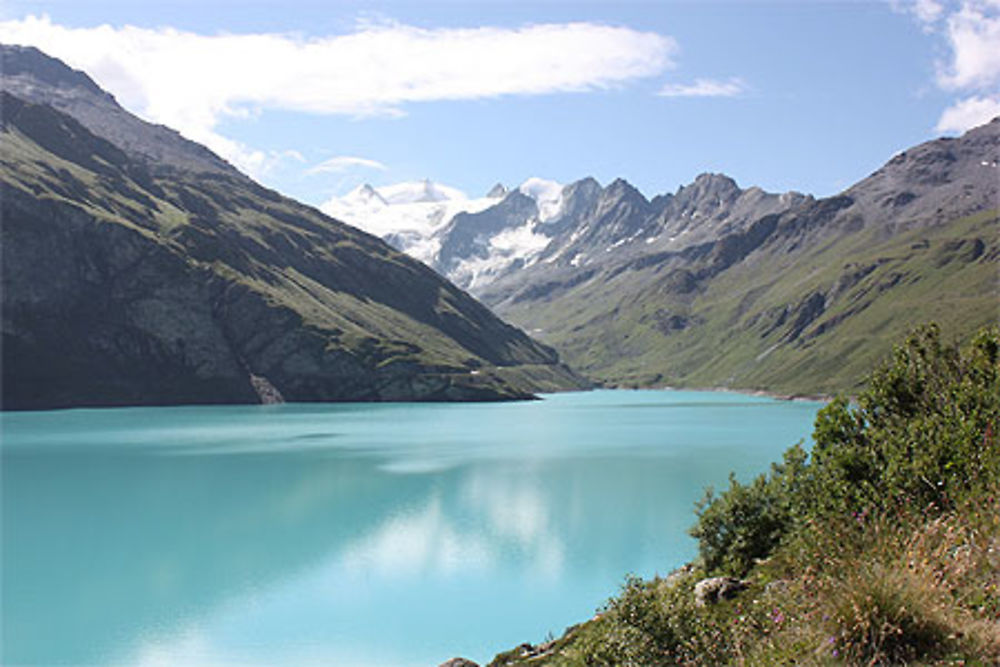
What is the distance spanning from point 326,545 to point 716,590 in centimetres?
5321

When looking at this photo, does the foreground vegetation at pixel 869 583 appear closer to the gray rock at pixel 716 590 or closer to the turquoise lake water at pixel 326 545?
the gray rock at pixel 716 590

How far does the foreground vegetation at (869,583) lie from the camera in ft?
40.2

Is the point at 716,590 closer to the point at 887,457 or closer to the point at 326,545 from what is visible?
the point at 887,457

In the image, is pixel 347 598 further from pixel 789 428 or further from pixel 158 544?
pixel 789 428

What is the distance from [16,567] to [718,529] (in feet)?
180

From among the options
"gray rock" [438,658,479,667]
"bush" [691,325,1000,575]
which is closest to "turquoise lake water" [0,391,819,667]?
"gray rock" [438,658,479,667]

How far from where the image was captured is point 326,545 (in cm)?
7250

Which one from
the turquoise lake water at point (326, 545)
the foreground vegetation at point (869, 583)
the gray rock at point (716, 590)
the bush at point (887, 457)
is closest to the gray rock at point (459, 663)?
the foreground vegetation at point (869, 583)

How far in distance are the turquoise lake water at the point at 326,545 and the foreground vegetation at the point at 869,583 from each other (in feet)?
60.5

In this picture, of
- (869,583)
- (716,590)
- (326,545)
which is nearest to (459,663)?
(716,590)

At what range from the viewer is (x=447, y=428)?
19512 cm

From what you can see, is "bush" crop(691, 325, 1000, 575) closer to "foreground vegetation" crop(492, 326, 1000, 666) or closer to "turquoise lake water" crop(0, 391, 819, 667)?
"foreground vegetation" crop(492, 326, 1000, 666)

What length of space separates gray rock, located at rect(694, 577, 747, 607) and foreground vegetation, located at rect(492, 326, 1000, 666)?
0.26 m

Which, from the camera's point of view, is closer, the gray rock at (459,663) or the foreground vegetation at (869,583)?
the foreground vegetation at (869,583)
